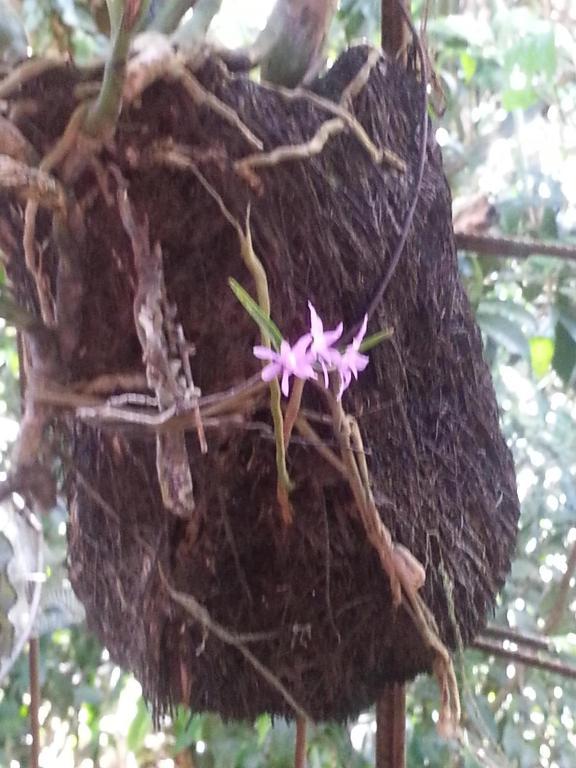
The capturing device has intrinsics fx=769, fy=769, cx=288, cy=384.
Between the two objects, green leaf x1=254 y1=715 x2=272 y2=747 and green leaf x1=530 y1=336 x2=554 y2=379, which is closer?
green leaf x1=254 y1=715 x2=272 y2=747

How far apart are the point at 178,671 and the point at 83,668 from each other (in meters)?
0.40

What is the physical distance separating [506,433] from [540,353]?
0.10 m

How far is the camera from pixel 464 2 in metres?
0.97

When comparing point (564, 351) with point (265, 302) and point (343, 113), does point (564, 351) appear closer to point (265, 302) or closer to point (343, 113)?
point (343, 113)

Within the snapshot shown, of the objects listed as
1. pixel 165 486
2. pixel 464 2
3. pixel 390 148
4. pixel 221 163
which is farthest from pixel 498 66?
pixel 165 486

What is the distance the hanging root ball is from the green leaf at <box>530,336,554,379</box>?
35 cm

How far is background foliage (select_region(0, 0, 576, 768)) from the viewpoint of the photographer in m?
0.73

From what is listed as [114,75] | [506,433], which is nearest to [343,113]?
[114,75]

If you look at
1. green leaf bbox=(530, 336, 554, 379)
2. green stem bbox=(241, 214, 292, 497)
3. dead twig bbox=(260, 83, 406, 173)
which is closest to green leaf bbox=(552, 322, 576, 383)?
green leaf bbox=(530, 336, 554, 379)

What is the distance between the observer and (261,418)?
494 millimetres

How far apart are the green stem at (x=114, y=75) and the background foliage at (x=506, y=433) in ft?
0.91

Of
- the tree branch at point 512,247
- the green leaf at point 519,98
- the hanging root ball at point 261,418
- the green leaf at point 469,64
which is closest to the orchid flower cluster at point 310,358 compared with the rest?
the hanging root ball at point 261,418

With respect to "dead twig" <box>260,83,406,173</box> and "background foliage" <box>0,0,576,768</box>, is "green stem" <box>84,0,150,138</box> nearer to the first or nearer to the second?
"dead twig" <box>260,83,406,173</box>

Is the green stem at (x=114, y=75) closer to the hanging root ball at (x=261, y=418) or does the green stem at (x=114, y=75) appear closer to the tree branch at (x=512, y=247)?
the hanging root ball at (x=261, y=418)
